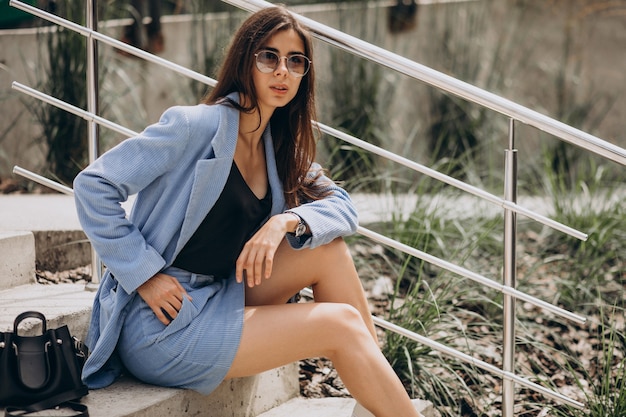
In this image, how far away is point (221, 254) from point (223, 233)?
54 millimetres

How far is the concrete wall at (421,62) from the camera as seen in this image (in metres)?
4.70

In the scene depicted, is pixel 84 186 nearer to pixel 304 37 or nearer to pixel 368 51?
pixel 304 37

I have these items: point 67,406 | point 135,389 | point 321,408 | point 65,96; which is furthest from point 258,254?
point 65,96

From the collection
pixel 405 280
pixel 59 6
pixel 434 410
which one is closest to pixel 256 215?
pixel 434 410

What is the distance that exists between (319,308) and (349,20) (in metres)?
3.39

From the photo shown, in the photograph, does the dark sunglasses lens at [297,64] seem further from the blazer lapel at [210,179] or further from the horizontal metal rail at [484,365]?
the horizontal metal rail at [484,365]

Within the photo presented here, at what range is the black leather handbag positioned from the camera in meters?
2.02

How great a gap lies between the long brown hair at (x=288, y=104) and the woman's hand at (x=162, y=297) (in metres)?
0.43

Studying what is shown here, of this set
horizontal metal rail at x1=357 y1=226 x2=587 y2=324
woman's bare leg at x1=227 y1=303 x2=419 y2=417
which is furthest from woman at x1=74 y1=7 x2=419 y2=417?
horizontal metal rail at x1=357 y1=226 x2=587 y2=324

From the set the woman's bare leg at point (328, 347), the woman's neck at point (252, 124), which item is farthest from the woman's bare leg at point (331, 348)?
the woman's neck at point (252, 124)

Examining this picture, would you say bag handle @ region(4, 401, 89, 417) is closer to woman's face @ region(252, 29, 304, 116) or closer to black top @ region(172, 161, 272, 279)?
black top @ region(172, 161, 272, 279)

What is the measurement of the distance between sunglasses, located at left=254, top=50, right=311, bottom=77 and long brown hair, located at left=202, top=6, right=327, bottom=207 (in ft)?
0.08

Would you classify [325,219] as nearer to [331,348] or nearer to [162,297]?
[331,348]

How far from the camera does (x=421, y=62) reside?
5.97 metres
